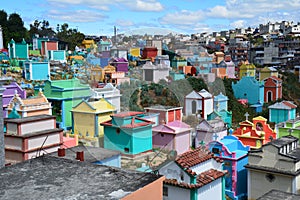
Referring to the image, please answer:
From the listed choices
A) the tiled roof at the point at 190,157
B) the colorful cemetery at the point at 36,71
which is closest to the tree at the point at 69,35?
the colorful cemetery at the point at 36,71

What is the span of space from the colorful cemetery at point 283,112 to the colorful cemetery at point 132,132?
15.0 metres

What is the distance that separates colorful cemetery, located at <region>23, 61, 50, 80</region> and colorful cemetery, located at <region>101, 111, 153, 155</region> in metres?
17.1

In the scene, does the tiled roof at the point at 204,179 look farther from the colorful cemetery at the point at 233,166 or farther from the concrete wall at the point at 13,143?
the concrete wall at the point at 13,143

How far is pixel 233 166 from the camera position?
391 inches

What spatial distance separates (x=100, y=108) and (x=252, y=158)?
13.2 ft

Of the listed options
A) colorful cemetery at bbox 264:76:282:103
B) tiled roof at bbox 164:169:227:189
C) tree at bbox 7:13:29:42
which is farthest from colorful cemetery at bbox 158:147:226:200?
tree at bbox 7:13:29:42

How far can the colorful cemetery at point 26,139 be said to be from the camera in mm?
9000

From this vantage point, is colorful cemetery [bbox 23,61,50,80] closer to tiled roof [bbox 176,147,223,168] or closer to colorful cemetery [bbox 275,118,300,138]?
colorful cemetery [bbox 275,118,300,138]

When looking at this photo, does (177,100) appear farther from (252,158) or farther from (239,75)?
(239,75)

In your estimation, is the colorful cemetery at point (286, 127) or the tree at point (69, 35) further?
the tree at point (69, 35)

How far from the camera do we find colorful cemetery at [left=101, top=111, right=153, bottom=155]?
2.78 metres

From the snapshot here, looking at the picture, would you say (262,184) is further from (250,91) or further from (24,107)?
(250,91)

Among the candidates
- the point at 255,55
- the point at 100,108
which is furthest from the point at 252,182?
the point at 255,55

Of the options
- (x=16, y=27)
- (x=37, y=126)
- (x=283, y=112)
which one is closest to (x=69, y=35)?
(x=16, y=27)
